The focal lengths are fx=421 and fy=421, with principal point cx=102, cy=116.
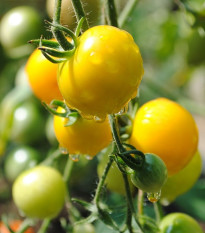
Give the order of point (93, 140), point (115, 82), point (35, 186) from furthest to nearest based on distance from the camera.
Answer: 1. point (35, 186)
2. point (93, 140)
3. point (115, 82)

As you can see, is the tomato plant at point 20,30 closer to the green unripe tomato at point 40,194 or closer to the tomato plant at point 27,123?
the tomato plant at point 27,123

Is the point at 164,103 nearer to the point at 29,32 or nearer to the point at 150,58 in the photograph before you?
the point at 29,32

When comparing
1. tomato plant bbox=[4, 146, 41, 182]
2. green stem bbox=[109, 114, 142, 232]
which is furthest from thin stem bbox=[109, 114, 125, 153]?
tomato plant bbox=[4, 146, 41, 182]

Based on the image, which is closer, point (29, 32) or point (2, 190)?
point (29, 32)

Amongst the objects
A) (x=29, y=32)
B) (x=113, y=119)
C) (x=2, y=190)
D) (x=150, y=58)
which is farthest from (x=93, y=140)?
(x=150, y=58)

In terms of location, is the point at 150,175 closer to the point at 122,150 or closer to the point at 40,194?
the point at 122,150

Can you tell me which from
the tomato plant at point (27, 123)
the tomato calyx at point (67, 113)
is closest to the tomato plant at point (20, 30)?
the tomato plant at point (27, 123)

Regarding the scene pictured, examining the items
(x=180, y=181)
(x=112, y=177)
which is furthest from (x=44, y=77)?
(x=180, y=181)
